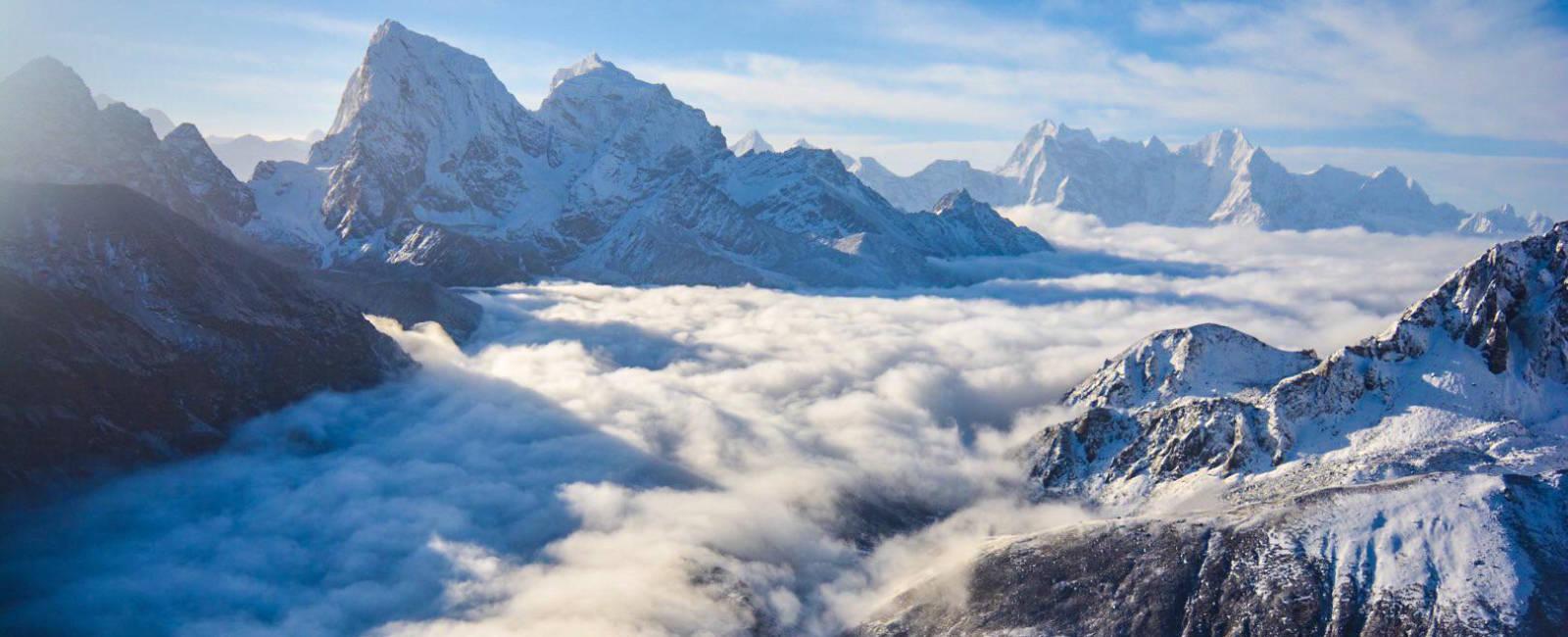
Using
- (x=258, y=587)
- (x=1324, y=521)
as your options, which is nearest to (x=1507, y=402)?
(x=1324, y=521)

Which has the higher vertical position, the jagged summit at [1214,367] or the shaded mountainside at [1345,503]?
the jagged summit at [1214,367]

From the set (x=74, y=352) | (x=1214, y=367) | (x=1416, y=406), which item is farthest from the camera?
(x=1214, y=367)

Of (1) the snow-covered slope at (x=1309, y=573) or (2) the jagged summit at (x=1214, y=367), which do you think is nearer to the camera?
(1) the snow-covered slope at (x=1309, y=573)

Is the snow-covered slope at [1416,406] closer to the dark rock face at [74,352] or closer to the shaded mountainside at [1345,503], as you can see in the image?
the shaded mountainside at [1345,503]

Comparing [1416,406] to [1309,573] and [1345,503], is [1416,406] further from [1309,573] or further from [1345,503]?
[1309,573]

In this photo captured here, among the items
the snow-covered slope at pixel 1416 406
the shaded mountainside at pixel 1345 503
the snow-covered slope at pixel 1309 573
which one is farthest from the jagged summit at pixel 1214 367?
the snow-covered slope at pixel 1309 573

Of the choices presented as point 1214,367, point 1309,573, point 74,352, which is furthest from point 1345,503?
point 74,352

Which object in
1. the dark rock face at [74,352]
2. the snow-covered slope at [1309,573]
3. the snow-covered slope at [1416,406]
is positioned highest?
the dark rock face at [74,352]

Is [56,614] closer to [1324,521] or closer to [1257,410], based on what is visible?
[1324,521]

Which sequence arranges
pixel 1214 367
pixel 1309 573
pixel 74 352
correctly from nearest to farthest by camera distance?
pixel 1309 573 < pixel 74 352 < pixel 1214 367
